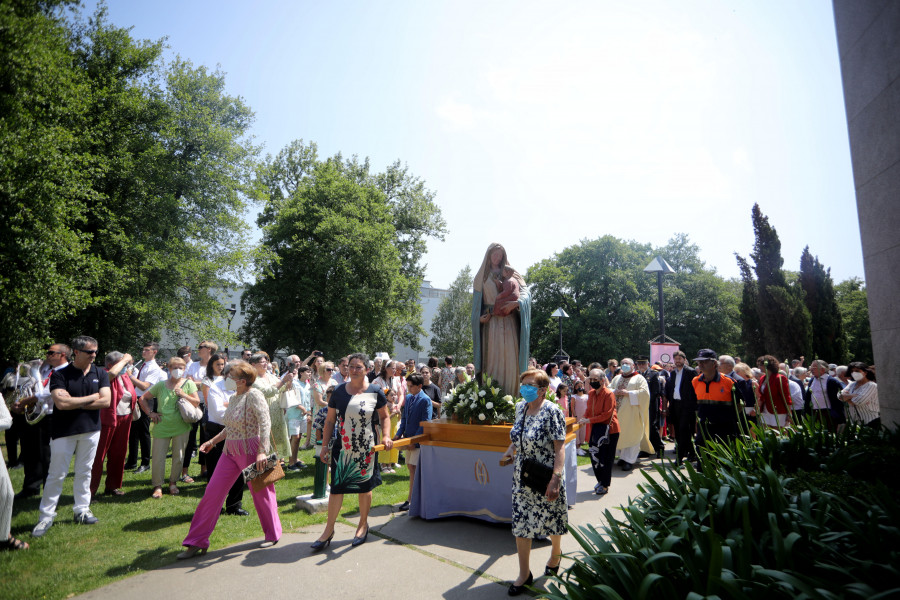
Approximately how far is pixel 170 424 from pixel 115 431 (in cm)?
81

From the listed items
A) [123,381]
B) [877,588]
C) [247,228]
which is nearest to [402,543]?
[877,588]

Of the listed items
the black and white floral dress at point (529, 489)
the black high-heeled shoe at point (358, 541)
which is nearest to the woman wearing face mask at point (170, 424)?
the black high-heeled shoe at point (358, 541)

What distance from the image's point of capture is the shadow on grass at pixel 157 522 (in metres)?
5.94

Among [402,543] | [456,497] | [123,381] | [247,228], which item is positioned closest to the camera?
[402,543]

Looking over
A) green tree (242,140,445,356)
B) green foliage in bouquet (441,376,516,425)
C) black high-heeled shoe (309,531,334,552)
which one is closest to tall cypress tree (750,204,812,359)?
green tree (242,140,445,356)

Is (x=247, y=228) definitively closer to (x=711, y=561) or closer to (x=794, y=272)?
(x=711, y=561)

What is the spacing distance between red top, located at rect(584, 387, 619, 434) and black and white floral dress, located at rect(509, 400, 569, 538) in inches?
142

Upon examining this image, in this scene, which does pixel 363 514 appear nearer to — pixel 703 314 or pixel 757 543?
pixel 757 543

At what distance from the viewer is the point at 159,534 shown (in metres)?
5.75

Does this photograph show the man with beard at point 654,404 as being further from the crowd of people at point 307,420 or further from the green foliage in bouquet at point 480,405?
the green foliage in bouquet at point 480,405

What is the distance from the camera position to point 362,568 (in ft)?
15.6

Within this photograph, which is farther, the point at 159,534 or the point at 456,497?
the point at 456,497

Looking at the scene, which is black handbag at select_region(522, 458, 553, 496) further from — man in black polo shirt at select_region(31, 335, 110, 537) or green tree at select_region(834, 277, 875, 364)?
green tree at select_region(834, 277, 875, 364)

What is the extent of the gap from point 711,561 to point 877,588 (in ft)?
1.98
